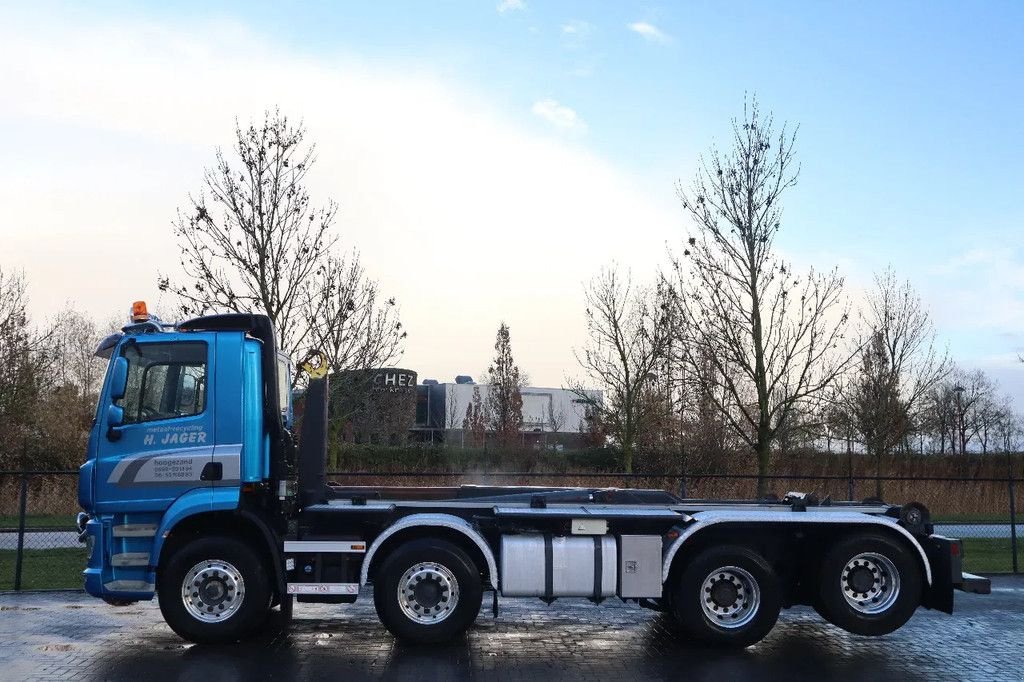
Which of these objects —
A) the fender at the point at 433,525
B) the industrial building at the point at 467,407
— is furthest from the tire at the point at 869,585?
the industrial building at the point at 467,407

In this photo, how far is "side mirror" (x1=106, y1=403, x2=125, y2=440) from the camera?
902 centimetres

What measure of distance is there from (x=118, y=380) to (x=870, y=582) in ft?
25.4

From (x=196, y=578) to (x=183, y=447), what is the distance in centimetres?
127

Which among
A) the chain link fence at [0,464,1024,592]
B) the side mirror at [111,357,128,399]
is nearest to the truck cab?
the side mirror at [111,357,128,399]

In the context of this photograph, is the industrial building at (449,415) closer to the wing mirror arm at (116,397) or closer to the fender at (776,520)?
the wing mirror arm at (116,397)

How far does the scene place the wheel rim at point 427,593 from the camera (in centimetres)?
907

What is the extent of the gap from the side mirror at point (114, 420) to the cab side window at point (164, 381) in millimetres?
91

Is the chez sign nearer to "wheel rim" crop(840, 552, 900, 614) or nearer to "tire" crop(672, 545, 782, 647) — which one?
"tire" crop(672, 545, 782, 647)

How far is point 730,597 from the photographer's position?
30.6ft

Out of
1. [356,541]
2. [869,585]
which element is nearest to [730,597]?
[869,585]

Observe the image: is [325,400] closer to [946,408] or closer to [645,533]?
[645,533]

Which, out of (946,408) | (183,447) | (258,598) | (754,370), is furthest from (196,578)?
(946,408)

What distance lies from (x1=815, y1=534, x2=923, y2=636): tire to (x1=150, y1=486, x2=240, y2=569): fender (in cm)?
596

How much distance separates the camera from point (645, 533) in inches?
371
